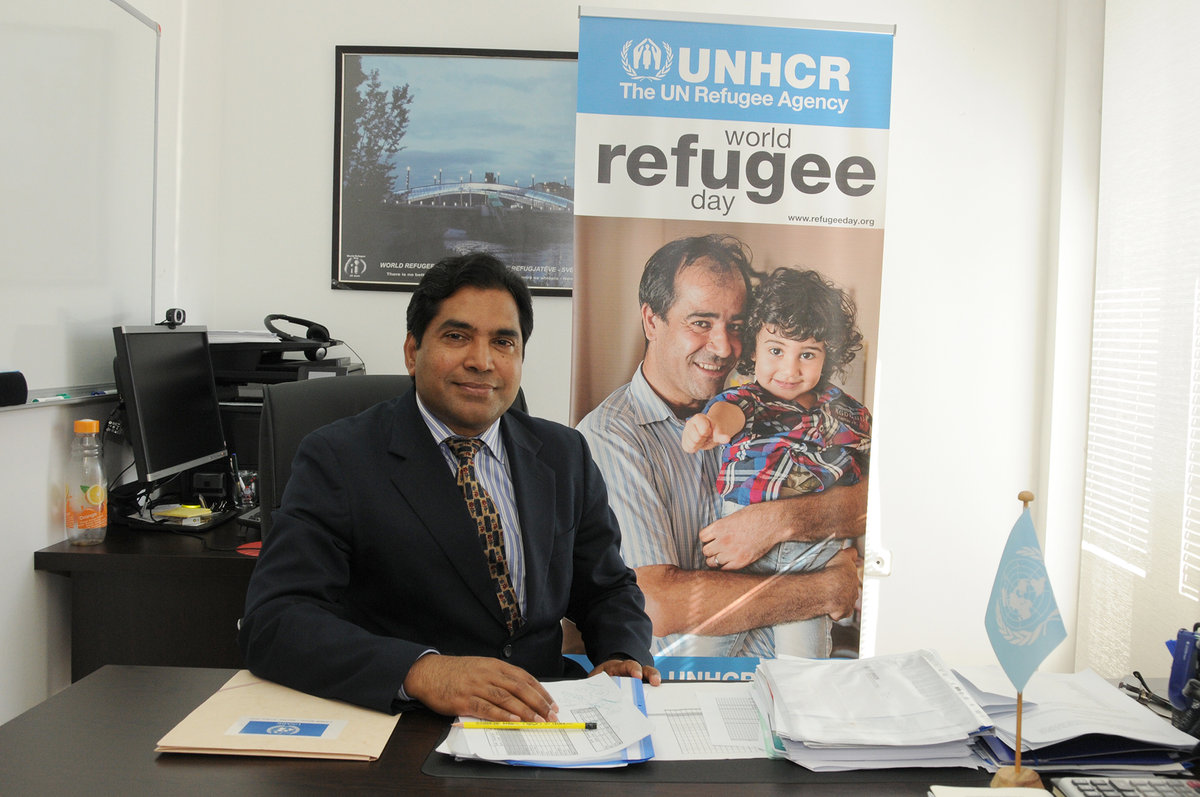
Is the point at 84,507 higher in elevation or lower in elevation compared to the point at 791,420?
lower

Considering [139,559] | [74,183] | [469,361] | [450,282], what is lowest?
[139,559]

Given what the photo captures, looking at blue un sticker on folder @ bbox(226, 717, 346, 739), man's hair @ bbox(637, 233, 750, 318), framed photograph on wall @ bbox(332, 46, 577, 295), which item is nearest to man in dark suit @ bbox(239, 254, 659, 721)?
blue un sticker on folder @ bbox(226, 717, 346, 739)

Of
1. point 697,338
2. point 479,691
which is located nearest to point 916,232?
point 697,338

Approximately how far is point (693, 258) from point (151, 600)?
5.67ft

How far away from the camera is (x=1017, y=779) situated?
1.07 metres

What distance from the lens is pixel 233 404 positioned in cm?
283

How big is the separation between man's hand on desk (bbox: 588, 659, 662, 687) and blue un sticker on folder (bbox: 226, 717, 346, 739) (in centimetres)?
47

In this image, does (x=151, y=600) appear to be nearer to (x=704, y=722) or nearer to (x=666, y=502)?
(x=666, y=502)

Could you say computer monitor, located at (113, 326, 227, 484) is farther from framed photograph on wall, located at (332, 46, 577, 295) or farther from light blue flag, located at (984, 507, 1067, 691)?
light blue flag, located at (984, 507, 1067, 691)

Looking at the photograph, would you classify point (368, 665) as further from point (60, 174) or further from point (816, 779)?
point (60, 174)

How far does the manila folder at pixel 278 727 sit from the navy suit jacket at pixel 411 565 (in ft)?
0.12

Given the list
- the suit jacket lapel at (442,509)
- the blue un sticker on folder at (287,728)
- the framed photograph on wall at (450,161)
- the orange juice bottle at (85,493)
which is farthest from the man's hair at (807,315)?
the orange juice bottle at (85,493)

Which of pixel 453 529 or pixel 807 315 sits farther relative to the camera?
pixel 807 315

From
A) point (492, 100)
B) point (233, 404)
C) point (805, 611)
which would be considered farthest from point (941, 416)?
point (233, 404)
